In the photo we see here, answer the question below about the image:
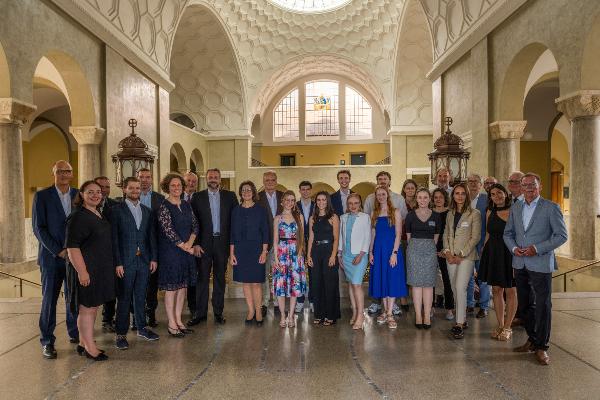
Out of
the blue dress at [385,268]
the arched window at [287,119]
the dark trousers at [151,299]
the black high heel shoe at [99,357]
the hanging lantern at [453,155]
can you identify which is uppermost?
the arched window at [287,119]

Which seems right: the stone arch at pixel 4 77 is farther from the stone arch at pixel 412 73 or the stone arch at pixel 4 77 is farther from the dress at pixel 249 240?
the stone arch at pixel 412 73

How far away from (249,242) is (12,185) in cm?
507

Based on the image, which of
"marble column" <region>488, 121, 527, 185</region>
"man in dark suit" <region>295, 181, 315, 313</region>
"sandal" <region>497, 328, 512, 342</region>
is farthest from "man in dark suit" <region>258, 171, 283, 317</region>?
"marble column" <region>488, 121, 527, 185</region>

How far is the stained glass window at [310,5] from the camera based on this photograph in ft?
81.9

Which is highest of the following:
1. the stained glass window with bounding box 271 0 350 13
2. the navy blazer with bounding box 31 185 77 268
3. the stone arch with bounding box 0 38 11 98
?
the stained glass window with bounding box 271 0 350 13

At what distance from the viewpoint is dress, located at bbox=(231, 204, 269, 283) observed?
5.57m

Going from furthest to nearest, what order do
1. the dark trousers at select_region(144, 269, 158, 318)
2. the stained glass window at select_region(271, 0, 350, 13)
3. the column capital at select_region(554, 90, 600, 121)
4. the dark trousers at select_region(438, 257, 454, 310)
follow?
the stained glass window at select_region(271, 0, 350, 13) < the column capital at select_region(554, 90, 600, 121) < the dark trousers at select_region(438, 257, 454, 310) < the dark trousers at select_region(144, 269, 158, 318)

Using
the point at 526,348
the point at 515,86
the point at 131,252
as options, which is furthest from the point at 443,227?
the point at 515,86

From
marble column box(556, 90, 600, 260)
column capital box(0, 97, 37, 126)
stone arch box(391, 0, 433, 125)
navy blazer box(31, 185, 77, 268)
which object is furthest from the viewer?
stone arch box(391, 0, 433, 125)

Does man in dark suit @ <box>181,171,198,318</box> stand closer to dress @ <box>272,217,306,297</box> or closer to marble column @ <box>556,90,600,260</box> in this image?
dress @ <box>272,217,306,297</box>

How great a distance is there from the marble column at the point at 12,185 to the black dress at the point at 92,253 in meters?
4.61

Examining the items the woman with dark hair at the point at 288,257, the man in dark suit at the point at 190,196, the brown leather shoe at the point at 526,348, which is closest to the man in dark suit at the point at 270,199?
the woman with dark hair at the point at 288,257

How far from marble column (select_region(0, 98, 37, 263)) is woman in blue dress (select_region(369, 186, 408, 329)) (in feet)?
21.0

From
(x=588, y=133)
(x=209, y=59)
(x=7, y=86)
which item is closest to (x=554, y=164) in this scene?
(x=588, y=133)
